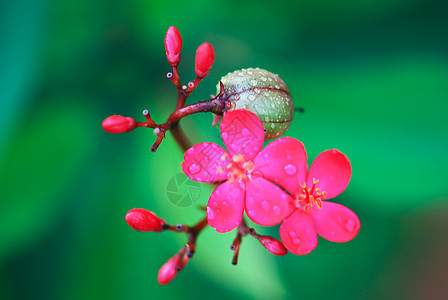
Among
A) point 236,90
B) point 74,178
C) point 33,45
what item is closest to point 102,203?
point 74,178

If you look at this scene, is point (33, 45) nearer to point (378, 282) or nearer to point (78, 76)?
point (78, 76)

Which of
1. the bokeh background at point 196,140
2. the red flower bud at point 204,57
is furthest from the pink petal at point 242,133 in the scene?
the bokeh background at point 196,140

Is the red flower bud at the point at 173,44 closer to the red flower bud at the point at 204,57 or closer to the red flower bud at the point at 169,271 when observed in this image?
the red flower bud at the point at 204,57

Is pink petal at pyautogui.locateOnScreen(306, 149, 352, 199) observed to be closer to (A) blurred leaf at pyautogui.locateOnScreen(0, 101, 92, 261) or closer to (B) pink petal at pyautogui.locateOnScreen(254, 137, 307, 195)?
(B) pink petal at pyautogui.locateOnScreen(254, 137, 307, 195)

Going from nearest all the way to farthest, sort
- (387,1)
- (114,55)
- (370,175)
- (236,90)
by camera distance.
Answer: (236,90) < (370,175) < (387,1) < (114,55)

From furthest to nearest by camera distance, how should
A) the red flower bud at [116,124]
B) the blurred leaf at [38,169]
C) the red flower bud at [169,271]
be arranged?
the blurred leaf at [38,169]
the red flower bud at [169,271]
the red flower bud at [116,124]

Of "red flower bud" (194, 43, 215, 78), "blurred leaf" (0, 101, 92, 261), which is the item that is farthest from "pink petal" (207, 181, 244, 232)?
"blurred leaf" (0, 101, 92, 261)
